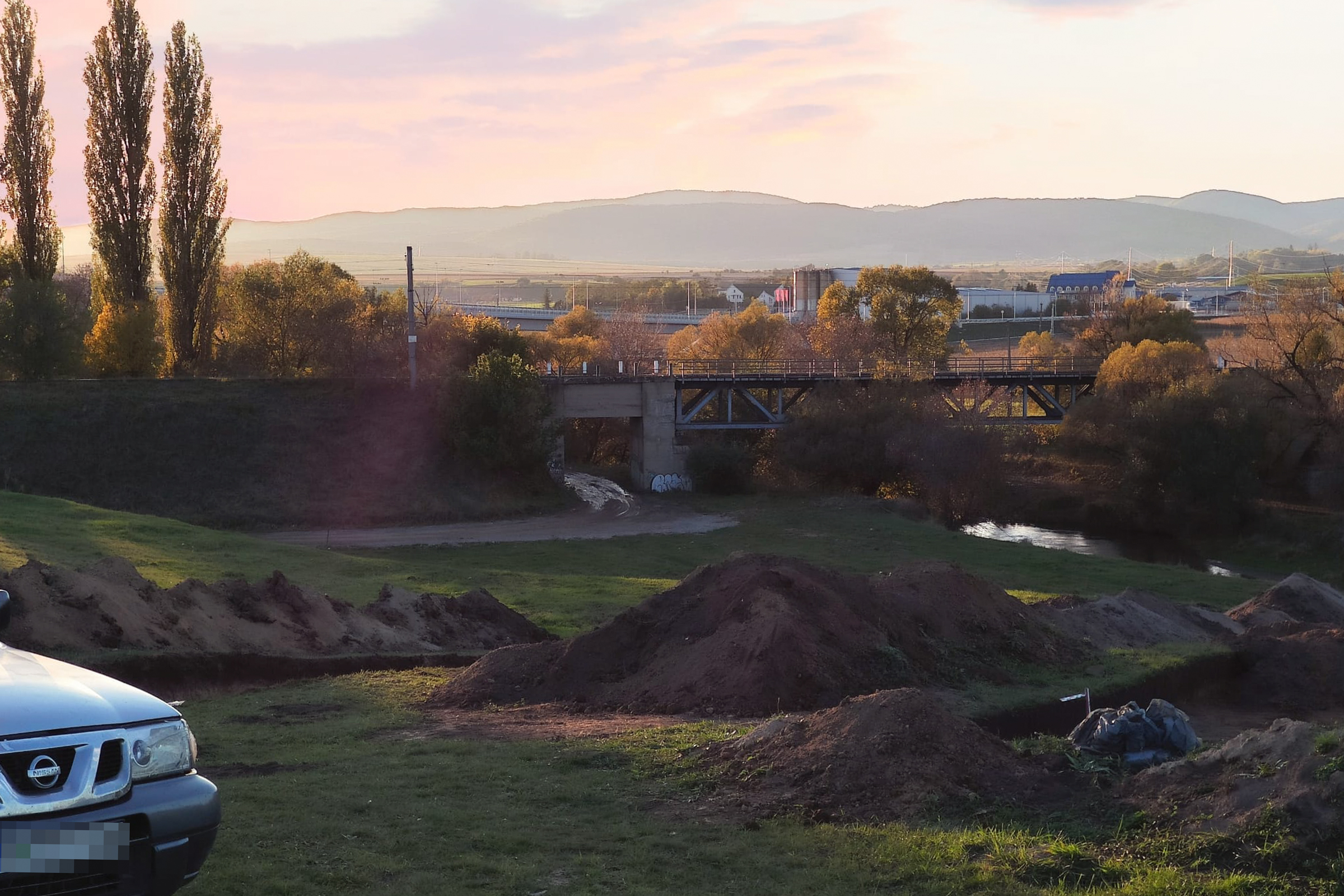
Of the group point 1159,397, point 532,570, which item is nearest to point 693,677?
point 532,570

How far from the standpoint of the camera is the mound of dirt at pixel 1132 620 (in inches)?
962

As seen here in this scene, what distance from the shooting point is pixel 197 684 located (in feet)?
61.6

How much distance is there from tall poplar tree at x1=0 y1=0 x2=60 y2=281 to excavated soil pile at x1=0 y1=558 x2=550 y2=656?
1986 inches

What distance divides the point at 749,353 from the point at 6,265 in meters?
52.6

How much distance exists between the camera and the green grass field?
30609 mm

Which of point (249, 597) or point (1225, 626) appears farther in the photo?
point (1225, 626)

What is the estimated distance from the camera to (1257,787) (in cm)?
897

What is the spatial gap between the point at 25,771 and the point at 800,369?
249 ft

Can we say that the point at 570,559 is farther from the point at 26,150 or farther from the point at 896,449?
the point at 26,150

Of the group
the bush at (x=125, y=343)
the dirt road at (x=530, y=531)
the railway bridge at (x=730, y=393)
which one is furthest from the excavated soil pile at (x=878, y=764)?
the bush at (x=125, y=343)

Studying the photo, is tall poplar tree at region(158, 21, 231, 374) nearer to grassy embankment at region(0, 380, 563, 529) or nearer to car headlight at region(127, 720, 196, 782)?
grassy embankment at region(0, 380, 563, 529)

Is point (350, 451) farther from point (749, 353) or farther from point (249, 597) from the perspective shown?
point (749, 353)

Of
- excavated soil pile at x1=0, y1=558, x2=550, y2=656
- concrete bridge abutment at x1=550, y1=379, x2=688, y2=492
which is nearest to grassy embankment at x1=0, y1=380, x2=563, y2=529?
concrete bridge abutment at x1=550, y1=379, x2=688, y2=492

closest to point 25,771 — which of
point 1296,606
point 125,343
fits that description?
point 1296,606
